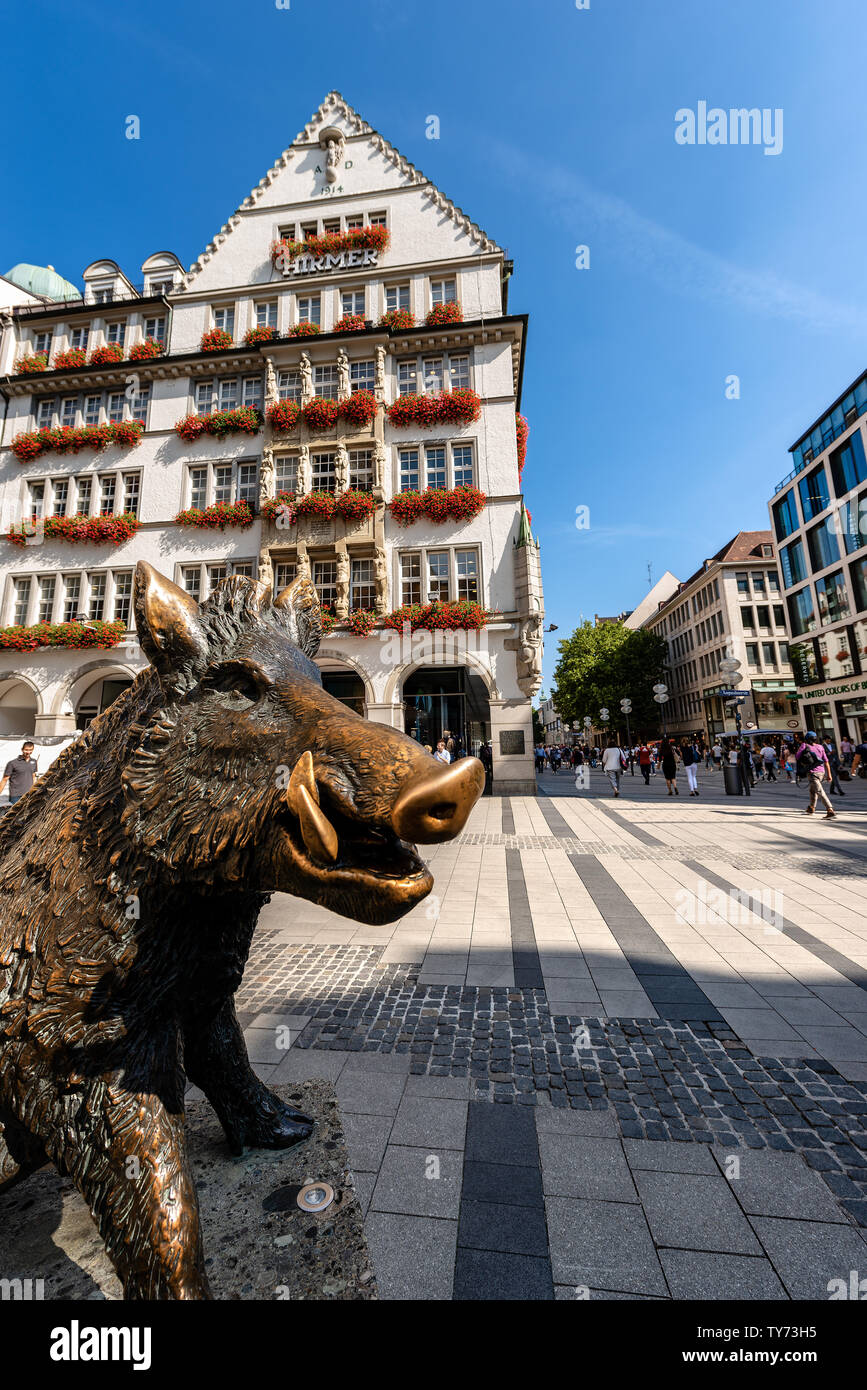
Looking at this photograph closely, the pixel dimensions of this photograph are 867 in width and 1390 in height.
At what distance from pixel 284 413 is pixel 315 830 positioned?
21.2 meters

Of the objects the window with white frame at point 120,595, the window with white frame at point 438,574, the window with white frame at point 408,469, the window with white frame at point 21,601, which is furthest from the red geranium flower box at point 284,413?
the window with white frame at point 21,601

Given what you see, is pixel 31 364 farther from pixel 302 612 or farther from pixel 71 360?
pixel 302 612

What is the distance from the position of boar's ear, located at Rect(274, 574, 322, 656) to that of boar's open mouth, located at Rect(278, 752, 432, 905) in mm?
541

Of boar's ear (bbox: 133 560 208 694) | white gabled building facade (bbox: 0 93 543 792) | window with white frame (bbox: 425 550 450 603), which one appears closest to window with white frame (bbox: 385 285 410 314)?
white gabled building facade (bbox: 0 93 543 792)

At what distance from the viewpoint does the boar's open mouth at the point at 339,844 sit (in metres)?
0.99

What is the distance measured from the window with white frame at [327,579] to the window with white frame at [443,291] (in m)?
9.99

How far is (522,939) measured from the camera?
194 inches

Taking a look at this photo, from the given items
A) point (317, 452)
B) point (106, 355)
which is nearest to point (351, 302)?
point (317, 452)

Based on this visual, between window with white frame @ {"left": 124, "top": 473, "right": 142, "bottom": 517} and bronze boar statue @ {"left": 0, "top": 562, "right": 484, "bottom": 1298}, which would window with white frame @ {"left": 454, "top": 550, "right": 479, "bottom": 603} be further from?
bronze boar statue @ {"left": 0, "top": 562, "right": 484, "bottom": 1298}

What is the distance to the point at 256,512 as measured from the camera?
19.3m

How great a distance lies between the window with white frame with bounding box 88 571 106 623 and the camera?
20.2 meters

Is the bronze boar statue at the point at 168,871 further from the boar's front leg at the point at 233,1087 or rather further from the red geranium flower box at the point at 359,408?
the red geranium flower box at the point at 359,408
